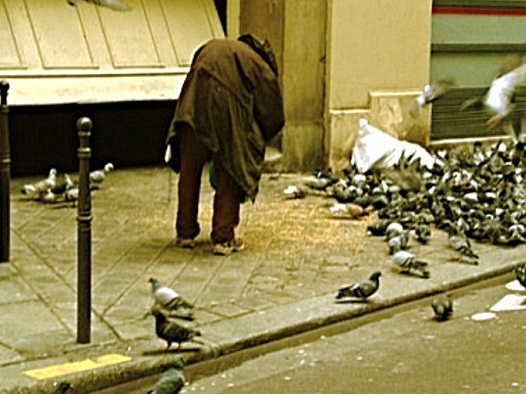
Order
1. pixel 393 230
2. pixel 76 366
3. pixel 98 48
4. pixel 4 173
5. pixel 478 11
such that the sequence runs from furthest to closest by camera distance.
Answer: pixel 478 11 < pixel 98 48 < pixel 393 230 < pixel 4 173 < pixel 76 366

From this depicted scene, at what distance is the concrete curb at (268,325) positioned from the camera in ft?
18.9

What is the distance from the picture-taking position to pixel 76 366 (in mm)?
5875

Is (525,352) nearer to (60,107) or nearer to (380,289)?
(380,289)

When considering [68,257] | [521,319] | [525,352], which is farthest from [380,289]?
[68,257]

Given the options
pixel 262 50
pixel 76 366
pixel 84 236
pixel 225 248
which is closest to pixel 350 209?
pixel 225 248

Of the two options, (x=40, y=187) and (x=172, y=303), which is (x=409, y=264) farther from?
(x=40, y=187)

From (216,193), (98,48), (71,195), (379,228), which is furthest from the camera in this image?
(98,48)

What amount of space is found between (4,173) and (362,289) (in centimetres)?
260

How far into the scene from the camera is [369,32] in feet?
42.3

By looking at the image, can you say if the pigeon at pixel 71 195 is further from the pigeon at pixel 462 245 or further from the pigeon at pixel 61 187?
the pigeon at pixel 462 245

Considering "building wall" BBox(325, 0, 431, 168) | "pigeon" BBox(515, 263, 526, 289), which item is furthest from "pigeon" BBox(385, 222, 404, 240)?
"building wall" BBox(325, 0, 431, 168)

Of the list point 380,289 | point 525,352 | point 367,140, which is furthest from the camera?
point 367,140

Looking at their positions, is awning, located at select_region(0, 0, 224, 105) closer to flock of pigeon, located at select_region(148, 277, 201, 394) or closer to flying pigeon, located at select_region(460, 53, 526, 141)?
flock of pigeon, located at select_region(148, 277, 201, 394)

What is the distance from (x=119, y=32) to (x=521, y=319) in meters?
6.09
